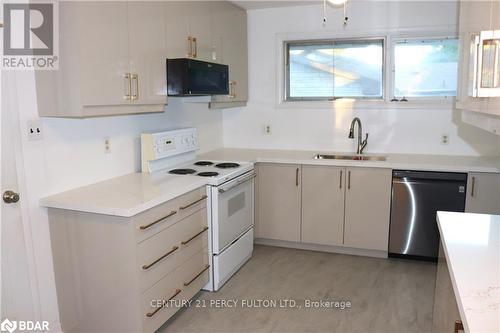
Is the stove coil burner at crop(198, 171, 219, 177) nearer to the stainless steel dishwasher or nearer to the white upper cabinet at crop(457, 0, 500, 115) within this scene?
the stainless steel dishwasher

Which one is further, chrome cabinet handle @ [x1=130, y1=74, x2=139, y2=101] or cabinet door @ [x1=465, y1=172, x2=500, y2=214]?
cabinet door @ [x1=465, y1=172, x2=500, y2=214]

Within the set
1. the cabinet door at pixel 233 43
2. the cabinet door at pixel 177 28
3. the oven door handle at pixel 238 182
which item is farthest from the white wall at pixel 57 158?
the cabinet door at pixel 233 43

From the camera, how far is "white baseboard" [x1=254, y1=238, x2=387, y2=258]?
3818 mm

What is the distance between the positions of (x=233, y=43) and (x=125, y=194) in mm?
2134

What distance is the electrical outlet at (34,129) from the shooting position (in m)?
2.29

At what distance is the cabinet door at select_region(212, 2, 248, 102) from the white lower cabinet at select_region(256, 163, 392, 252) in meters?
0.83

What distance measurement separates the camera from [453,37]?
3775 millimetres

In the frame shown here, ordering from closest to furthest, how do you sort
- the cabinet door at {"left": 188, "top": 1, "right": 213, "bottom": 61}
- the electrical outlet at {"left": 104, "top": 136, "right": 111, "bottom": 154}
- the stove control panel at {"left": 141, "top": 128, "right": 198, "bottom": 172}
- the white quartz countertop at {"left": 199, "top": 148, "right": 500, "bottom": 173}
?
the electrical outlet at {"left": 104, "top": 136, "right": 111, "bottom": 154}
the stove control panel at {"left": 141, "top": 128, "right": 198, "bottom": 172}
the cabinet door at {"left": 188, "top": 1, "right": 213, "bottom": 61}
the white quartz countertop at {"left": 199, "top": 148, "right": 500, "bottom": 173}

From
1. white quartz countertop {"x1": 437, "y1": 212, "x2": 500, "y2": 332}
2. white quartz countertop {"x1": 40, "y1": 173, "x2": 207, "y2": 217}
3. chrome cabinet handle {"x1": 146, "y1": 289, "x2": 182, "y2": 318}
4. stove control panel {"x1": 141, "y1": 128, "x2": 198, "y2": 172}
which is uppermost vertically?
stove control panel {"x1": 141, "y1": 128, "x2": 198, "y2": 172}

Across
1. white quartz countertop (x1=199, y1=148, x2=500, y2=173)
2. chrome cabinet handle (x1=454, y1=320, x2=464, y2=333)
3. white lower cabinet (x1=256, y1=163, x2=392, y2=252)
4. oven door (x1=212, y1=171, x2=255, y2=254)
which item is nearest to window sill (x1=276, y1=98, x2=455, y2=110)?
white quartz countertop (x1=199, y1=148, x2=500, y2=173)

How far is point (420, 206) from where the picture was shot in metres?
3.54

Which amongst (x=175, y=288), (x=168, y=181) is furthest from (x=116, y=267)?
(x=168, y=181)

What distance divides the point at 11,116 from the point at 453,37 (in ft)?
11.7

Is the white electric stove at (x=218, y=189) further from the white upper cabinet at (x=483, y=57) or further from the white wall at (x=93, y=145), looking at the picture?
the white upper cabinet at (x=483, y=57)
